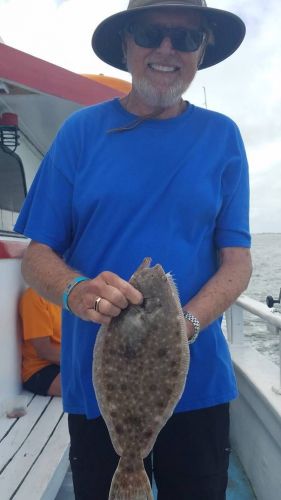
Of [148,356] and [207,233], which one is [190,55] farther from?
[148,356]

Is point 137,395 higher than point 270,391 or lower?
higher

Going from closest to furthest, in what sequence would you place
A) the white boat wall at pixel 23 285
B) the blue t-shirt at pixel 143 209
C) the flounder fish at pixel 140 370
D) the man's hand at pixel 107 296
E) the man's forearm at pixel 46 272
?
the man's hand at pixel 107 296 → the flounder fish at pixel 140 370 → the man's forearm at pixel 46 272 → the blue t-shirt at pixel 143 209 → the white boat wall at pixel 23 285

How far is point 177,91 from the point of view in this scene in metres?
2.04

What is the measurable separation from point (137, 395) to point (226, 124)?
44.3 inches

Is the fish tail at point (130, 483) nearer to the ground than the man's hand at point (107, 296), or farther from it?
nearer to the ground

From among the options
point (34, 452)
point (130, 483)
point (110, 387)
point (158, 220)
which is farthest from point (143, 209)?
point (34, 452)

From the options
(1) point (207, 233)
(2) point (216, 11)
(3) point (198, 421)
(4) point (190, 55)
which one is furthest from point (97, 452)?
(2) point (216, 11)

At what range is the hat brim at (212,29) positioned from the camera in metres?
2.08

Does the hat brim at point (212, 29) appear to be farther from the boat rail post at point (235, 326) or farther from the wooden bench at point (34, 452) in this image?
the boat rail post at point (235, 326)

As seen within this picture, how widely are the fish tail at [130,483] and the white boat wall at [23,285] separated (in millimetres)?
1564

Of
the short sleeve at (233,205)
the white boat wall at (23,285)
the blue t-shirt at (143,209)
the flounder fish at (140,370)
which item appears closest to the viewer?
the flounder fish at (140,370)

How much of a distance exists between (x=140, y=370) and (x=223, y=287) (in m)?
0.47

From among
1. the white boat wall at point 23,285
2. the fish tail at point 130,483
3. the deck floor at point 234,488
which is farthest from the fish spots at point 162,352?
the deck floor at point 234,488

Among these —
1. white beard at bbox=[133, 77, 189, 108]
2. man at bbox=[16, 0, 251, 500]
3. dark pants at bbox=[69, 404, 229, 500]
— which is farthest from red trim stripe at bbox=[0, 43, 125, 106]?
dark pants at bbox=[69, 404, 229, 500]
